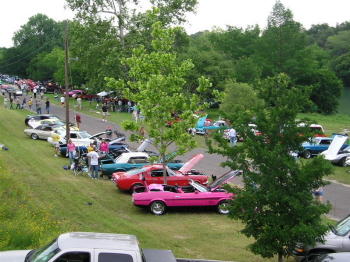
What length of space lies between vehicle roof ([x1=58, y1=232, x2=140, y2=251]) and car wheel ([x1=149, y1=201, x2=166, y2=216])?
26.3ft

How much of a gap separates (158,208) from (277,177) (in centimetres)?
696

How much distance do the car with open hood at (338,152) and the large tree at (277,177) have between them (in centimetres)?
1724

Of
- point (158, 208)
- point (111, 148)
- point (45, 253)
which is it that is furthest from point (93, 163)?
point (45, 253)

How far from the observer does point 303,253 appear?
1071 cm

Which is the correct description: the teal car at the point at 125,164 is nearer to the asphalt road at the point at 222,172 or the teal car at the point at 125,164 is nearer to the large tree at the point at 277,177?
the asphalt road at the point at 222,172

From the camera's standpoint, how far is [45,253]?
724cm

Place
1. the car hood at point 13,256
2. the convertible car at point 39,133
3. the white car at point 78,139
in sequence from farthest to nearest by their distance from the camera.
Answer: the convertible car at point 39,133
the white car at point 78,139
the car hood at point 13,256

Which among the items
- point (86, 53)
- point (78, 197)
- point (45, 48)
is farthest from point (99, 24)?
point (45, 48)

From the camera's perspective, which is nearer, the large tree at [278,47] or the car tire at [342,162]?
the car tire at [342,162]

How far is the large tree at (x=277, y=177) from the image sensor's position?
31.0 feet

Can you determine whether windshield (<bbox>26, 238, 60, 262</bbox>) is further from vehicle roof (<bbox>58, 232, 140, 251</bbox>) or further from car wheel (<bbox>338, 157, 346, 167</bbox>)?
car wheel (<bbox>338, 157, 346, 167</bbox>)

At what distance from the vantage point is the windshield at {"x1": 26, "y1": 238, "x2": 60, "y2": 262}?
7078mm

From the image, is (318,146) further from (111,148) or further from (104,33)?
(104,33)

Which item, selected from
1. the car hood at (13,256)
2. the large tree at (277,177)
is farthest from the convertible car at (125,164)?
the car hood at (13,256)
